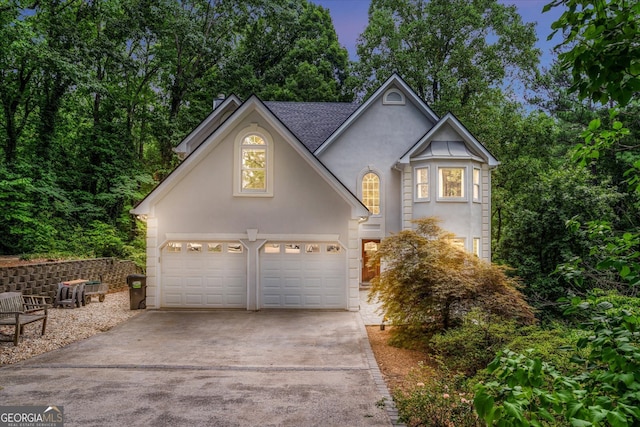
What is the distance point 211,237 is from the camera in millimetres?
12195

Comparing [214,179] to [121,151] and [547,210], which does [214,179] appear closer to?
[547,210]

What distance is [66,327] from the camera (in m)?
9.99

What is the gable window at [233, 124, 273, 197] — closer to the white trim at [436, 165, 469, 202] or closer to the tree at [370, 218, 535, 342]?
the tree at [370, 218, 535, 342]

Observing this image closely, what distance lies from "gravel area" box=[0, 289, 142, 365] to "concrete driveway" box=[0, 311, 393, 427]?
0.49 metres

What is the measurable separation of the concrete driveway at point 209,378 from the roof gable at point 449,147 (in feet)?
27.8

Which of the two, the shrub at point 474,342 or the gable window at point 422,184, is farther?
the gable window at point 422,184

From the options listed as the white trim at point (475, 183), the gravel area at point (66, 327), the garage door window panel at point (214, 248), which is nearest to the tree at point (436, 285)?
the garage door window panel at point (214, 248)

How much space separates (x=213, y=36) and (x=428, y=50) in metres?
15.4

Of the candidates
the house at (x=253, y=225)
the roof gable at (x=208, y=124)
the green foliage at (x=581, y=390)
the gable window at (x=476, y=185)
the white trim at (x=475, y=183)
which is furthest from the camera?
the roof gable at (x=208, y=124)

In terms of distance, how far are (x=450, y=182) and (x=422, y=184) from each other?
3.71ft

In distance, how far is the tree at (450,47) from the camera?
24.0m

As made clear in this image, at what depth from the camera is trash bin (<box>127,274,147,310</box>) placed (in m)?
12.3

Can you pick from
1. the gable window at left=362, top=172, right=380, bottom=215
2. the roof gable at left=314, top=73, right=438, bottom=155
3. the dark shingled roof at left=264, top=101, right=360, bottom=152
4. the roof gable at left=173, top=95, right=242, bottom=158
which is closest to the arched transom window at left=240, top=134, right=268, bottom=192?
the roof gable at left=173, top=95, right=242, bottom=158

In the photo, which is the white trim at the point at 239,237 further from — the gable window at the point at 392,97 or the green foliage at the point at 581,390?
the green foliage at the point at 581,390
